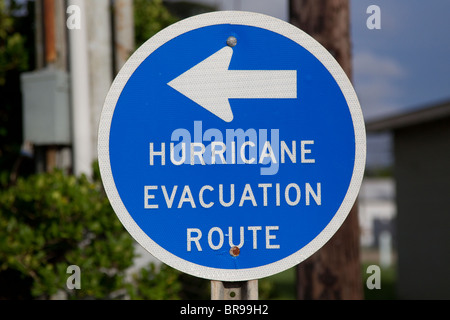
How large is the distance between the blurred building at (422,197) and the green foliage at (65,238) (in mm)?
8437

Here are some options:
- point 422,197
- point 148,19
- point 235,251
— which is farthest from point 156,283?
point 422,197

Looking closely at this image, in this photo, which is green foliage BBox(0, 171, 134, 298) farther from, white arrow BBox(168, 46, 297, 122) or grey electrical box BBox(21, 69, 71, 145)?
white arrow BBox(168, 46, 297, 122)

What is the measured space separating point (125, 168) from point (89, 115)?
3072mm

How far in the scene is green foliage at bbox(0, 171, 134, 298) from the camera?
12.8 feet

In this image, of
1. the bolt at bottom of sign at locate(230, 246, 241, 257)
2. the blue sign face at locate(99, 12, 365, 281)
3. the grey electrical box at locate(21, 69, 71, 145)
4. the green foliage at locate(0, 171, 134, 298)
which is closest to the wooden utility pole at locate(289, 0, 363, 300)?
the green foliage at locate(0, 171, 134, 298)

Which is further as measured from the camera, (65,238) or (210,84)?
(65,238)

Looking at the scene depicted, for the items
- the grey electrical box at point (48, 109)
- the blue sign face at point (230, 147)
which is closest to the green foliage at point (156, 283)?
the grey electrical box at point (48, 109)

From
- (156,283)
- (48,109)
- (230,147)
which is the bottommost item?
(156,283)

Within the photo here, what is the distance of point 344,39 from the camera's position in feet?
13.3

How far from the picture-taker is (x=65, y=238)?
410 centimetres

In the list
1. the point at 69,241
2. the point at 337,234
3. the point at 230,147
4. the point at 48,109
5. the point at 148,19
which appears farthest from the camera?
the point at 148,19

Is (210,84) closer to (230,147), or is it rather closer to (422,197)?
(230,147)

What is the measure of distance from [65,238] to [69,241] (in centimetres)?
8
